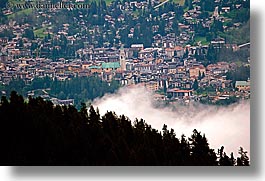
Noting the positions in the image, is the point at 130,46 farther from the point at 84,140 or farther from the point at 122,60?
the point at 84,140

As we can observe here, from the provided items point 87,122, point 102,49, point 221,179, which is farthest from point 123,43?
point 221,179

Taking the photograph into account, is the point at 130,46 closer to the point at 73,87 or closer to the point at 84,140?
the point at 73,87

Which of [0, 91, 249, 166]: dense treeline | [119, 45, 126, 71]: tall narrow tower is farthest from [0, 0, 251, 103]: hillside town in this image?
[0, 91, 249, 166]: dense treeline

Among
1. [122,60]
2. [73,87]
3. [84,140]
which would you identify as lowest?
[84,140]

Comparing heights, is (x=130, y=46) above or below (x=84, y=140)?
above

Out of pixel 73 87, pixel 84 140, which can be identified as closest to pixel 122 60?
pixel 73 87

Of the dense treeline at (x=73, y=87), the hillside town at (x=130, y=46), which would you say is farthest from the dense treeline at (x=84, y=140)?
the hillside town at (x=130, y=46)
